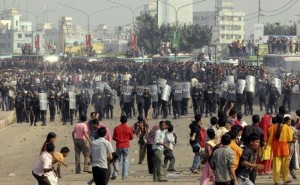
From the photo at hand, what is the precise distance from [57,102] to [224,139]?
93.2 feet

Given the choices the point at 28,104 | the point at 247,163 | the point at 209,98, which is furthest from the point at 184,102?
the point at 247,163

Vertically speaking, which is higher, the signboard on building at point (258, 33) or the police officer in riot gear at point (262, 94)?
the signboard on building at point (258, 33)

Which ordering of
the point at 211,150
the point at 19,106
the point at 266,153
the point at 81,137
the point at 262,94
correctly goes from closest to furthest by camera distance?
the point at 211,150 < the point at 266,153 < the point at 81,137 < the point at 19,106 < the point at 262,94

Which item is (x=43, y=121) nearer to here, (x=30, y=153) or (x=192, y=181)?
(x=30, y=153)

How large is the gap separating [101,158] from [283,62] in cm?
4765

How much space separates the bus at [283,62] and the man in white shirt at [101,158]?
45814 mm

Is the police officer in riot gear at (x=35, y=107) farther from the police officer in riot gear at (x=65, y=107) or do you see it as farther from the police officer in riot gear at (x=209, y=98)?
the police officer in riot gear at (x=209, y=98)

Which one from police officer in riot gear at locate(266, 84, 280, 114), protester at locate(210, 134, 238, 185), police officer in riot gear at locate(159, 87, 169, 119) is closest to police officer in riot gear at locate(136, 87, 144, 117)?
police officer in riot gear at locate(159, 87, 169, 119)

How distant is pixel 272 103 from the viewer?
132 ft

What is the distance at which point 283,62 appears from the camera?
63406 mm

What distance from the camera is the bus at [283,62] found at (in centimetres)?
6262

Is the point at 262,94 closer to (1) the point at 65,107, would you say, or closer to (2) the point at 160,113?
(2) the point at 160,113

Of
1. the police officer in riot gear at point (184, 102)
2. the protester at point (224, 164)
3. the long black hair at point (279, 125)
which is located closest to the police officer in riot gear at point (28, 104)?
the police officer in riot gear at point (184, 102)

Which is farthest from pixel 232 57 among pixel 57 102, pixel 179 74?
pixel 57 102
